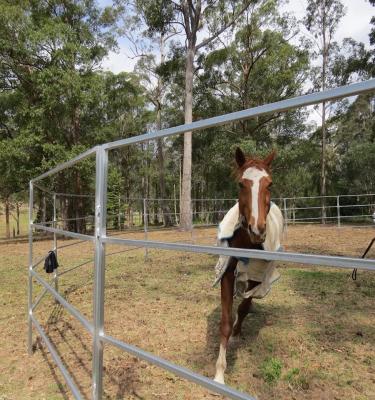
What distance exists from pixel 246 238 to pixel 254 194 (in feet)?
2.64

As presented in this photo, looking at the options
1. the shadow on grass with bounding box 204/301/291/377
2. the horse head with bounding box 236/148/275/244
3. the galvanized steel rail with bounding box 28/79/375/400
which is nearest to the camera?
the galvanized steel rail with bounding box 28/79/375/400

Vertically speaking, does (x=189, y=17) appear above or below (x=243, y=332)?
above

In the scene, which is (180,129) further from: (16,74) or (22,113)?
(16,74)

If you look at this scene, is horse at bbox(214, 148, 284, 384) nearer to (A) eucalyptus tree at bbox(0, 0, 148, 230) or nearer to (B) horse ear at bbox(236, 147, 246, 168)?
(B) horse ear at bbox(236, 147, 246, 168)

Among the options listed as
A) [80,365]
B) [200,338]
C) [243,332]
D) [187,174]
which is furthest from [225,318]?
[187,174]

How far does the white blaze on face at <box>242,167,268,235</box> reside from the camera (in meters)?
1.65

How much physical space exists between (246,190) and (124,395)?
1.66m

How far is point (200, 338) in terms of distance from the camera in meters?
3.44

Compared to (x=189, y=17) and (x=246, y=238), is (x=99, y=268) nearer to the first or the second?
(x=246, y=238)

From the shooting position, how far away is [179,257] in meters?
8.45

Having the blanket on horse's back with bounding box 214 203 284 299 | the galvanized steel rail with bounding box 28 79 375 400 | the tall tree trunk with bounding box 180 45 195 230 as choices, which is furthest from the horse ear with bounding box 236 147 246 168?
the tall tree trunk with bounding box 180 45 195 230

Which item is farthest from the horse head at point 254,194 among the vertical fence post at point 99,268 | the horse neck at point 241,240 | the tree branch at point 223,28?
the tree branch at point 223,28

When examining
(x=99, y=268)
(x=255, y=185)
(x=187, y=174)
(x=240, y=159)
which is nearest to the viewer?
(x=99, y=268)

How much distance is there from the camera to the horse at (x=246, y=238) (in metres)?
1.72
